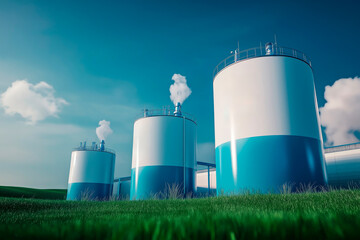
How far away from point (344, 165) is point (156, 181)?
34.6 ft

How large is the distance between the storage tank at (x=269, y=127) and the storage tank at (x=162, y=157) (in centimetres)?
531

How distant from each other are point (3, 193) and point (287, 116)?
27928 millimetres

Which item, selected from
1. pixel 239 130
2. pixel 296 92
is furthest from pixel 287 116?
pixel 239 130

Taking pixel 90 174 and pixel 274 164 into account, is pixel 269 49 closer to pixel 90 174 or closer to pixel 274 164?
pixel 274 164

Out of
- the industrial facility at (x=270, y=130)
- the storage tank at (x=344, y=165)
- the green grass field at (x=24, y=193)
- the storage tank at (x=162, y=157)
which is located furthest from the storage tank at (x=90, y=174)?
the storage tank at (x=344, y=165)

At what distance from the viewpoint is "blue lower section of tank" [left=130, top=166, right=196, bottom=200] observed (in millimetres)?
15578

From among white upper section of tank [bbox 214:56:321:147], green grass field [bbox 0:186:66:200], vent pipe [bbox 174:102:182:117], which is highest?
vent pipe [bbox 174:102:182:117]

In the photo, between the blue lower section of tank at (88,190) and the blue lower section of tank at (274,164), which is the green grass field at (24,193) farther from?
the blue lower section of tank at (274,164)

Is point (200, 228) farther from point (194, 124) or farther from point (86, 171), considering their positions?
point (86, 171)

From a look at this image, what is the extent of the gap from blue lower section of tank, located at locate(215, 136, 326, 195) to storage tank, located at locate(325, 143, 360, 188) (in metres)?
4.72


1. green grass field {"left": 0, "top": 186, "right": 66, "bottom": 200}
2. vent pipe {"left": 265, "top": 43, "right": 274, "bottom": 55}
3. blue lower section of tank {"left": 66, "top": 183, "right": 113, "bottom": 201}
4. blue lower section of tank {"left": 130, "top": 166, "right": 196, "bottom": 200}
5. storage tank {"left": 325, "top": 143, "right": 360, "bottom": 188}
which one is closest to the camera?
vent pipe {"left": 265, "top": 43, "right": 274, "bottom": 55}

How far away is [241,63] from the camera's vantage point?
1110 centimetres

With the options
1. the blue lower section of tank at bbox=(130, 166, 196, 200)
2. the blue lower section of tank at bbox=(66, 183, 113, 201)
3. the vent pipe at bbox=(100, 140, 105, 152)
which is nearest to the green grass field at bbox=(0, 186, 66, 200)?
the blue lower section of tank at bbox=(66, 183, 113, 201)

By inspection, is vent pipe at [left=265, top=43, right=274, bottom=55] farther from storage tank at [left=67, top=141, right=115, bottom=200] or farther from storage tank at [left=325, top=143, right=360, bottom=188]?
storage tank at [left=67, top=141, right=115, bottom=200]
